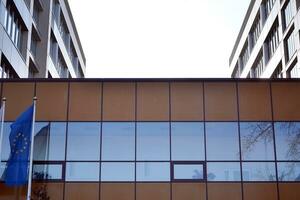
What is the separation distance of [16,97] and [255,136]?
1066cm

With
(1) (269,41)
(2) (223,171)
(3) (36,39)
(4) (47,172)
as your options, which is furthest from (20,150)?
(1) (269,41)

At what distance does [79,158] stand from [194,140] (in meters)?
5.04

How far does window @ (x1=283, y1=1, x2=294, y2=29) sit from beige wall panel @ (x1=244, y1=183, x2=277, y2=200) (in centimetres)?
2308

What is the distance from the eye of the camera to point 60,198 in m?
22.2

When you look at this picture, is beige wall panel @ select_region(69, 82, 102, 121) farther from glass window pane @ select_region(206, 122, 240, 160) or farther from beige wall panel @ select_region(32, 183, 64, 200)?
glass window pane @ select_region(206, 122, 240, 160)

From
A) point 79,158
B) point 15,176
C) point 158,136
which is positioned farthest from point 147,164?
point 15,176

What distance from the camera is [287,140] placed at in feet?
75.6

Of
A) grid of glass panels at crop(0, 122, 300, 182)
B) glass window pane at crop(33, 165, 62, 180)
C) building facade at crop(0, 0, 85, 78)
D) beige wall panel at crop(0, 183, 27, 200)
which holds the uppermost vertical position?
building facade at crop(0, 0, 85, 78)

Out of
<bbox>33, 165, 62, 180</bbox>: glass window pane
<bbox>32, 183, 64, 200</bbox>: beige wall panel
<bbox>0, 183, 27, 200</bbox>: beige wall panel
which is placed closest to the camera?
<bbox>0, 183, 27, 200</bbox>: beige wall panel

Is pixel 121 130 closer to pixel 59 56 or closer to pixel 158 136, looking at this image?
pixel 158 136

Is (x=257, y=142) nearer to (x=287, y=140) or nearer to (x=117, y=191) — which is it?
(x=287, y=140)

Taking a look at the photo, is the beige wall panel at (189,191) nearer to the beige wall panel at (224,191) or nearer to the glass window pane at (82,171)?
the beige wall panel at (224,191)

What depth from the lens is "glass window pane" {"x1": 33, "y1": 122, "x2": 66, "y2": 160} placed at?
22797mm

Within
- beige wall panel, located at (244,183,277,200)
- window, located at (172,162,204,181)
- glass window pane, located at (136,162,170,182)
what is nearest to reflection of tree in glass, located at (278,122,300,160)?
beige wall panel, located at (244,183,277,200)
